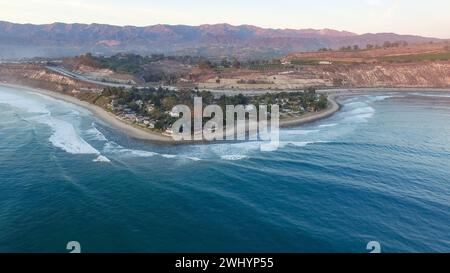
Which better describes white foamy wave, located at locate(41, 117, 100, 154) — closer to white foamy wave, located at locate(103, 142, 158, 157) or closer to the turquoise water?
the turquoise water

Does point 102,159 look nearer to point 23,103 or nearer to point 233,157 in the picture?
point 233,157

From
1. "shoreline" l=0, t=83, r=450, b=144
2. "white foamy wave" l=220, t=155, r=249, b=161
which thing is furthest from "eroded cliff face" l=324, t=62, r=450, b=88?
"white foamy wave" l=220, t=155, r=249, b=161

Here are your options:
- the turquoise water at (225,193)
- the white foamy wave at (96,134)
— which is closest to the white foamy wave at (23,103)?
the turquoise water at (225,193)

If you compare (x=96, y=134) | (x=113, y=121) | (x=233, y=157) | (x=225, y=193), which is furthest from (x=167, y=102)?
(x=225, y=193)

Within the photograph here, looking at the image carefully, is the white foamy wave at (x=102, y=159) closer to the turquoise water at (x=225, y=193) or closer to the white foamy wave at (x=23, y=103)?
the turquoise water at (x=225, y=193)

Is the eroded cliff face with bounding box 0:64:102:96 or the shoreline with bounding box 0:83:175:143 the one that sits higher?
the eroded cliff face with bounding box 0:64:102:96

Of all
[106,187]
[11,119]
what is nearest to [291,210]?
[106,187]
